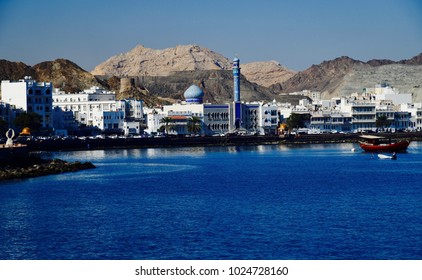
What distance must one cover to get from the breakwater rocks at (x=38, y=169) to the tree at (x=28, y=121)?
26.3 meters

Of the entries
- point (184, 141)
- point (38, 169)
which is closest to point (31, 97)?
point (184, 141)

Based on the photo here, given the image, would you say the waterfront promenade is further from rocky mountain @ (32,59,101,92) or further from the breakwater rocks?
rocky mountain @ (32,59,101,92)

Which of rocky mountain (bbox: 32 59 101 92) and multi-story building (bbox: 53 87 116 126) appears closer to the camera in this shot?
multi-story building (bbox: 53 87 116 126)

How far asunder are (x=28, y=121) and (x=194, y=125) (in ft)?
71.4

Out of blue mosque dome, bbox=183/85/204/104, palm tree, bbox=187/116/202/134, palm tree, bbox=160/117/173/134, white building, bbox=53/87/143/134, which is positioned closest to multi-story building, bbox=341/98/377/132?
blue mosque dome, bbox=183/85/204/104

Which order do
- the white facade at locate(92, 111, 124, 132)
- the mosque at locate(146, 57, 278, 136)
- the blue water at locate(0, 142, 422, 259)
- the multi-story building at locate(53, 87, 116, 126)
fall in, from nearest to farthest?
the blue water at locate(0, 142, 422, 259) → the white facade at locate(92, 111, 124, 132) → the multi-story building at locate(53, 87, 116, 126) → the mosque at locate(146, 57, 278, 136)

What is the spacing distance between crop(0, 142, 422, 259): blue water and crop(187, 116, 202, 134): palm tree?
4229 cm

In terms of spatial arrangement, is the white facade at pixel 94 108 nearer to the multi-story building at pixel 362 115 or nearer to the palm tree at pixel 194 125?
the palm tree at pixel 194 125

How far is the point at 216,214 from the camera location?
3050cm

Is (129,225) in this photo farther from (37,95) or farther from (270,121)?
(270,121)

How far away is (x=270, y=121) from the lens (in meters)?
104

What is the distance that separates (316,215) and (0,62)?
418 feet

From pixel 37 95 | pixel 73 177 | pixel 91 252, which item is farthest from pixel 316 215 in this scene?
pixel 37 95

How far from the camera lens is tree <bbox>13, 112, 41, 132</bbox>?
7838 cm
